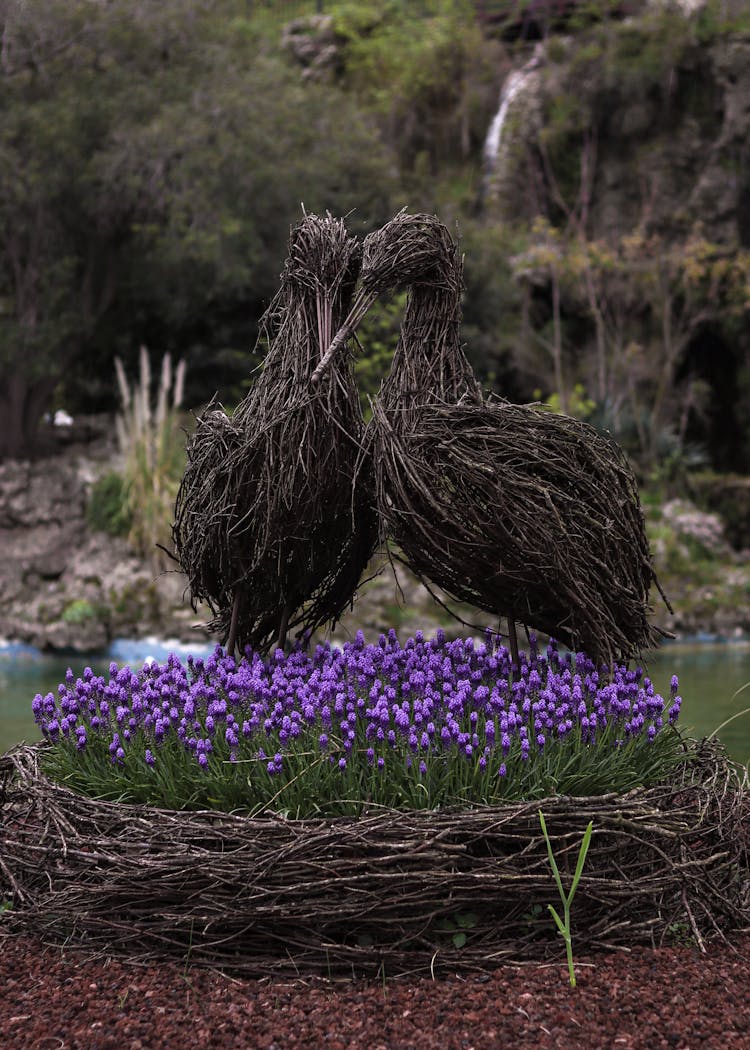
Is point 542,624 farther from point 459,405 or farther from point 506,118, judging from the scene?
point 506,118

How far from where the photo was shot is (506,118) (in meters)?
21.3

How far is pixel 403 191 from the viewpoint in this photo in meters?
18.5

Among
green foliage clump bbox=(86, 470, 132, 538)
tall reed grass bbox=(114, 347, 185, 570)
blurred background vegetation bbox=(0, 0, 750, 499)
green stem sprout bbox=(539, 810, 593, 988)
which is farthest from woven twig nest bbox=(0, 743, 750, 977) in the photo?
blurred background vegetation bbox=(0, 0, 750, 499)

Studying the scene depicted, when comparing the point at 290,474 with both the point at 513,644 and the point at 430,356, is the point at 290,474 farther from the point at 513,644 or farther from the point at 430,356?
the point at 513,644

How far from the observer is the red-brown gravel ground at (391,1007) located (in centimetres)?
273

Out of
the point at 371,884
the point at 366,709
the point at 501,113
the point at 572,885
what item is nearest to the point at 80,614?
the point at 366,709

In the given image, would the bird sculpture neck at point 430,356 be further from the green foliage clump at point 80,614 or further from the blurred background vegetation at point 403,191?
the blurred background vegetation at point 403,191

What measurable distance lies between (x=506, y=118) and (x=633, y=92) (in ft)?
7.76

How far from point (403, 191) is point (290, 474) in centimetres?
1561

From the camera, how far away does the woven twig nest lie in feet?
10.2

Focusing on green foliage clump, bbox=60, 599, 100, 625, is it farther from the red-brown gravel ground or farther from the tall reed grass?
the red-brown gravel ground

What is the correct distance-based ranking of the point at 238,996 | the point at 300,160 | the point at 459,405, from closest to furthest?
1. the point at 238,996
2. the point at 459,405
3. the point at 300,160

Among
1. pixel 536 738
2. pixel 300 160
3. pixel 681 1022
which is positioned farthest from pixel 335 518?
pixel 300 160

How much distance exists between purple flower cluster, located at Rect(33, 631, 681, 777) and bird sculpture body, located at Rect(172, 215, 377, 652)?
1.03ft
